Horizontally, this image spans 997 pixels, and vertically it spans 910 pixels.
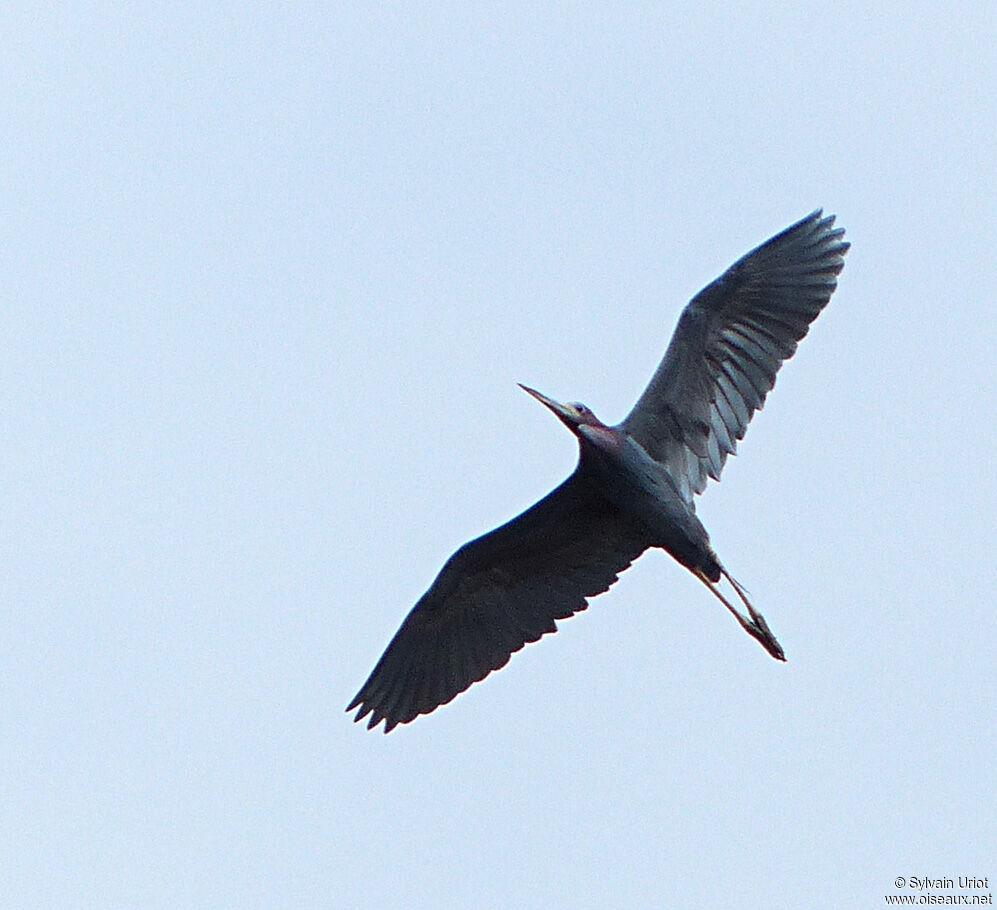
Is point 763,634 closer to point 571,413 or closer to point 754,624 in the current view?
point 754,624

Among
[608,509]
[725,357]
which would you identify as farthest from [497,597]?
[725,357]

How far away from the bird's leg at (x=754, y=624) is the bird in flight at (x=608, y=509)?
1.18 feet

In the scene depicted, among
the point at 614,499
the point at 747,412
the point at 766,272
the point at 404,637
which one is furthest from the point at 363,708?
the point at 766,272

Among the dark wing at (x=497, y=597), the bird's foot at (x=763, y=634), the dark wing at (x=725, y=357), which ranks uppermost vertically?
the dark wing at (x=725, y=357)

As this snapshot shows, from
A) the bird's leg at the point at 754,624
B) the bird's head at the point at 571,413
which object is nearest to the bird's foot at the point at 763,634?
the bird's leg at the point at 754,624

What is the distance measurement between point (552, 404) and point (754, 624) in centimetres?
213

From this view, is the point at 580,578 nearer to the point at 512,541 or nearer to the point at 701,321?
the point at 512,541

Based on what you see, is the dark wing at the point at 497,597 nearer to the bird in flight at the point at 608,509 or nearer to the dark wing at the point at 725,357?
the bird in flight at the point at 608,509

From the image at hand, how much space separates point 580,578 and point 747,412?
1798 millimetres

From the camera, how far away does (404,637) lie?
41.4ft

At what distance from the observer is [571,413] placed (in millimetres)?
11656

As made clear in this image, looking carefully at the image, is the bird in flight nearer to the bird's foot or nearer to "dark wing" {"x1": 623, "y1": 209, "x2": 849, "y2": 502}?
"dark wing" {"x1": 623, "y1": 209, "x2": 849, "y2": 502}

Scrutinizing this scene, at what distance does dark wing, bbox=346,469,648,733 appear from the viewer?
1221cm

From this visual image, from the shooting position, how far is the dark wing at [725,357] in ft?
40.1
